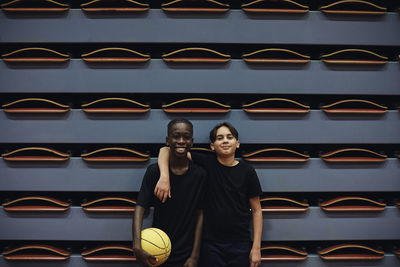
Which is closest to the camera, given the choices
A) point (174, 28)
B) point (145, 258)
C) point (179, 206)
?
point (145, 258)

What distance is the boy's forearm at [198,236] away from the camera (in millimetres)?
1511

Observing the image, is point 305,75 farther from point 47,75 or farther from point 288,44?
point 47,75

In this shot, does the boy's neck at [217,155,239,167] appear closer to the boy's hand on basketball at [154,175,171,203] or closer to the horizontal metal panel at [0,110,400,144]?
the horizontal metal panel at [0,110,400,144]

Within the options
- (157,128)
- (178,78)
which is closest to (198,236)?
(157,128)

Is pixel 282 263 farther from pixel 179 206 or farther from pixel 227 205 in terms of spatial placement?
pixel 179 206

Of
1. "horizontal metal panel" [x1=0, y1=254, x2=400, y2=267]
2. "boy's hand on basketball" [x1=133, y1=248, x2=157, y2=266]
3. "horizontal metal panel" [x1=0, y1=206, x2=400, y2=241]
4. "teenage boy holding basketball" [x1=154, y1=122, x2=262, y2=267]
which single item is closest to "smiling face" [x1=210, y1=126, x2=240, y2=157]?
"teenage boy holding basketball" [x1=154, y1=122, x2=262, y2=267]

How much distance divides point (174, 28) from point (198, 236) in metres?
1.28

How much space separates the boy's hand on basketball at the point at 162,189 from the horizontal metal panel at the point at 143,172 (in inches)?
11.1

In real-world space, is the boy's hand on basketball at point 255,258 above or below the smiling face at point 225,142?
below

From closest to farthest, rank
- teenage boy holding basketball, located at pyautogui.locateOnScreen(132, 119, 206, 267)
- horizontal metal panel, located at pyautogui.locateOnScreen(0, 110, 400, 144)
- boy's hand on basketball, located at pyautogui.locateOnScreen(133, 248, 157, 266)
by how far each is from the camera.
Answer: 1. boy's hand on basketball, located at pyautogui.locateOnScreen(133, 248, 157, 266)
2. teenage boy holding basketball, located at pyautogui.locateOnScreen(132, 119, 206, 267)
3. horizontal metal panel, located at pyautogui.locateOnScreen(0, 110, 400, 144)

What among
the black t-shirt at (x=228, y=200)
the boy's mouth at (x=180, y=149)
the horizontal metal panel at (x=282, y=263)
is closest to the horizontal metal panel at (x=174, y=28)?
the boy's mouth at (x=180, y=149)

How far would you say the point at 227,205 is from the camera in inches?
62.0

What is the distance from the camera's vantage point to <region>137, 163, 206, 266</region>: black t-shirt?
1.51 m

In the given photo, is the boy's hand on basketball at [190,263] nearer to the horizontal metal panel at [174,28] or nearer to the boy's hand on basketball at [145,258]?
the boy's hand on basketball at [145,258]
